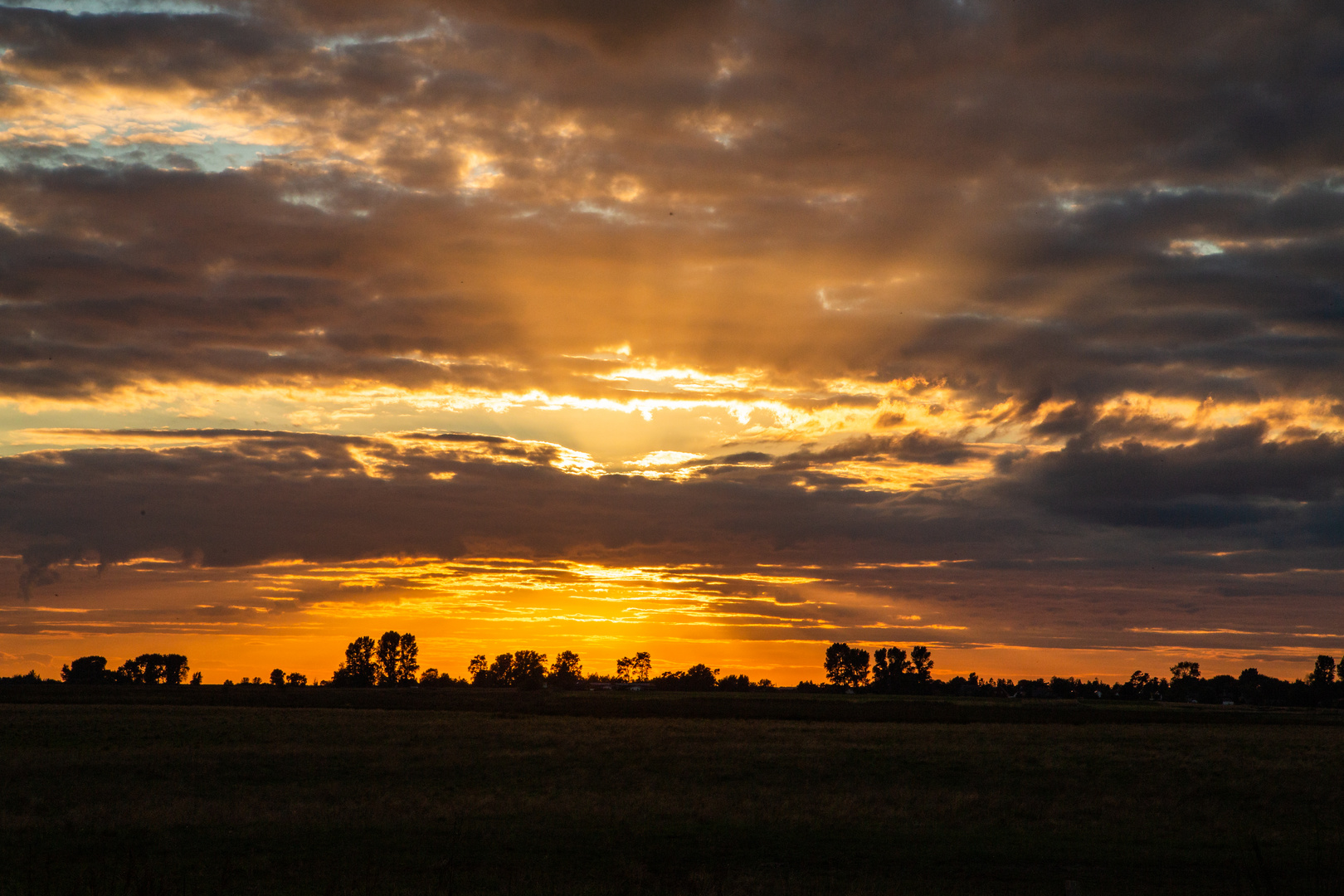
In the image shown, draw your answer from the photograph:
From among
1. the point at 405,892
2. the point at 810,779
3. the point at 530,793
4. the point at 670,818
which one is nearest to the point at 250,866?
the point at 405,892

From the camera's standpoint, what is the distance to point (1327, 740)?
6869 centimetres

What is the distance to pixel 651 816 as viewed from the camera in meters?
29.0

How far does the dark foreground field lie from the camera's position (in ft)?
66.9

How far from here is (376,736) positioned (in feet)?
193

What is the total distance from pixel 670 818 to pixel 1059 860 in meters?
10.8

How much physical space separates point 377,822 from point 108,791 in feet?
41.9

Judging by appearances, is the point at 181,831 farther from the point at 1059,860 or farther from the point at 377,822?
the point at 1059,860

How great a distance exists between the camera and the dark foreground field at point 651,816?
20.4 m

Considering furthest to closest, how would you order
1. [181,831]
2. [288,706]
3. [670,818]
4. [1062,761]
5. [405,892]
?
[288,706] → [1062,761] → [670,818] → [181,831] → [405,892]

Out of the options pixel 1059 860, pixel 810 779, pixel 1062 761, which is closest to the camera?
pixel 1059 860

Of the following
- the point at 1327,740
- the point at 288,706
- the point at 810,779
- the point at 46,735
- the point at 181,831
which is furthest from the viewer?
the point at 288,706

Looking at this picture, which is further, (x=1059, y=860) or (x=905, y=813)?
(x=905, y=813)

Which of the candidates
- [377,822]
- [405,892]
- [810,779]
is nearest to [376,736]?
[810,779]

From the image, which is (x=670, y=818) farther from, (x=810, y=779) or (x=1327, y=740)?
(x=1327, y=740)
